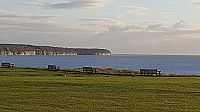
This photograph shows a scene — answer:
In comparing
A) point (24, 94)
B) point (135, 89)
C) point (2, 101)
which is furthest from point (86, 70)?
point (2, 101)

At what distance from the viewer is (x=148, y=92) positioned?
24.4m

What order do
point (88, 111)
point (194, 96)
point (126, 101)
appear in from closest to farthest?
point (88, 111) < point (126, 101) < point (194, 96)

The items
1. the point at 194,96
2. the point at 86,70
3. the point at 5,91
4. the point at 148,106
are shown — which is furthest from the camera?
the point at 86,70

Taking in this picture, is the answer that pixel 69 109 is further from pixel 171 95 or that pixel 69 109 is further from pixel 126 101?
pixel 171 95

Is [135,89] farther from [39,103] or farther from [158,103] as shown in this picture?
[39,103]

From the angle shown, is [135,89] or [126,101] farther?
[135,89]

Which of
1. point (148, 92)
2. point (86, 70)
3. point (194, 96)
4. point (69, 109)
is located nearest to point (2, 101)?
point (69, 109)

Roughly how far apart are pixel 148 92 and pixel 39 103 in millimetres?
8051

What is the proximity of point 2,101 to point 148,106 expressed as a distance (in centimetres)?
733

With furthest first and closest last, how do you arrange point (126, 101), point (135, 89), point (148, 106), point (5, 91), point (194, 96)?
point (135, 89)
point (5, 91)
point (194, 96)
point (126, 101)
point (148, 106)

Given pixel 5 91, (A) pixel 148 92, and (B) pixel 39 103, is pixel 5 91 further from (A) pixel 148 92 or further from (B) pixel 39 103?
(A) pixel 148 92

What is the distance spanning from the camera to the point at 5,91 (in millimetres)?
24078

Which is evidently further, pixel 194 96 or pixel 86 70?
pixel 86 70

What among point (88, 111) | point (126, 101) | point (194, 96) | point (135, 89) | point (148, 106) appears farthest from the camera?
point (135, 89)
